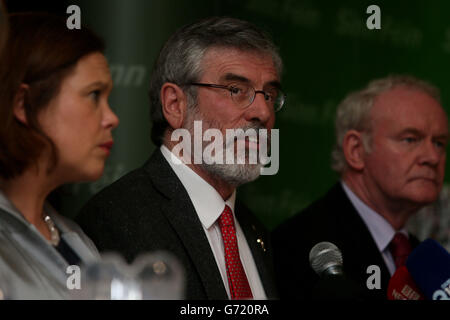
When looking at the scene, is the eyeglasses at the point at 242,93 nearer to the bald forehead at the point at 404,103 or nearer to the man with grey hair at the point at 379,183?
the man with grey hair at the point at 379,183

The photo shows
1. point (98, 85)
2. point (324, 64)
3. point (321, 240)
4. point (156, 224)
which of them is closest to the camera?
point (98, 85)

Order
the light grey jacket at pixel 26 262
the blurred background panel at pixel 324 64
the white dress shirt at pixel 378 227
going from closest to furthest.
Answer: the light grey jacket at pixel 26 262 → the white dress shirt at pixel 378 227 → the blurred background panel at pixel 324 64

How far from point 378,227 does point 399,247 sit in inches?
4.1

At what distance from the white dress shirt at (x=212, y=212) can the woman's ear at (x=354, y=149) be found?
89 cm

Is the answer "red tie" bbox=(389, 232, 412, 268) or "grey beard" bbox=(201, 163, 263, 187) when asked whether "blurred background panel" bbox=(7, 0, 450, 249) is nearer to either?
"red tie" bbox=(389, 232, 412, 268)

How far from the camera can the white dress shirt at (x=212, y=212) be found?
7.20ft

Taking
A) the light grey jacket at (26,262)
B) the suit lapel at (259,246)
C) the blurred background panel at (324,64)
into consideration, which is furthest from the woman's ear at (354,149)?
the light grey jacket at (26,262)

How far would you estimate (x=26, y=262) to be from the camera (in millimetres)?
1689

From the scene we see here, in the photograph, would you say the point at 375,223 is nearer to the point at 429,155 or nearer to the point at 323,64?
the point at 429,155

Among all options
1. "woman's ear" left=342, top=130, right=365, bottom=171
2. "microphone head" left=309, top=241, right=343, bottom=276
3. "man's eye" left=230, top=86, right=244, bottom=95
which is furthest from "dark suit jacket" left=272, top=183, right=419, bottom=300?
"man's eye" left=230, top=86, right=244, bottom=95

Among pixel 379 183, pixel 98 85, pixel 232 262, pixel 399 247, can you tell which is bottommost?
pixel 399 247

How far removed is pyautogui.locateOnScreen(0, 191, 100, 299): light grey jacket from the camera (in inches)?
65.2

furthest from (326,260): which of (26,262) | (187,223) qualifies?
(26,262)
